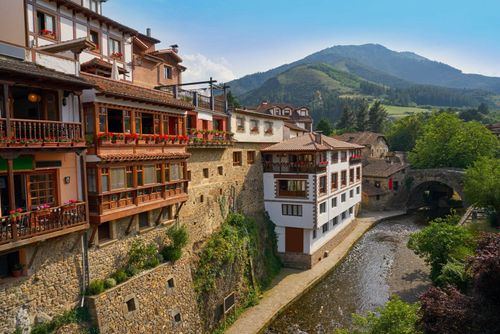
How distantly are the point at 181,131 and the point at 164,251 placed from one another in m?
7.17

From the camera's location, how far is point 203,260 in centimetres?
2397

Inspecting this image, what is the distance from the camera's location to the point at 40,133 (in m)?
13.6

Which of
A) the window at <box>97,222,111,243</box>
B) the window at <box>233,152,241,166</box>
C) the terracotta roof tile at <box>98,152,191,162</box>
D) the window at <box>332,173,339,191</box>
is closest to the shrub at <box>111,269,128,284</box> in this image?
the window at <box>97,222,111,243</box>

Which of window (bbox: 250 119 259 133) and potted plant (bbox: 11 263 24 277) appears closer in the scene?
potted plant (bbox: 11 263 24 277)

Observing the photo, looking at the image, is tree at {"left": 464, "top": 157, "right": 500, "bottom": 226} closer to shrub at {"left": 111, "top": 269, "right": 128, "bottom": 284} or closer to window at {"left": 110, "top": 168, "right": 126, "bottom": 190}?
shrub at {"left": 111, "top": 269, "right": 128, "bottom": 284}

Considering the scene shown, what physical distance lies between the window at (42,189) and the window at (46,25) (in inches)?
383

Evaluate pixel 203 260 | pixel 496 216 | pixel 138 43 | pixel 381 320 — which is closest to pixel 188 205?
pixel 203 260

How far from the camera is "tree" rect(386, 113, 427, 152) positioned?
9256 cm

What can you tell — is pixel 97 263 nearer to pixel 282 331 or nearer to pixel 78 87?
pixel 78 87

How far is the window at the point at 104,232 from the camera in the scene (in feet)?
58.2

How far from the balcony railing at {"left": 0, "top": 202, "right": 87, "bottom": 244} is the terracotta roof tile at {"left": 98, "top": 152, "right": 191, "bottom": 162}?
2400 mm

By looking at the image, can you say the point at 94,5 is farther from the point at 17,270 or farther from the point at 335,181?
the point at 335,181

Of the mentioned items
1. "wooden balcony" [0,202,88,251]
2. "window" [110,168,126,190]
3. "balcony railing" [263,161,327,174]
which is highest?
"window" [110,168,126,190]

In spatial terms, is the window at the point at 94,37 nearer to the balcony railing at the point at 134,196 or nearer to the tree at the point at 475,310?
the balcony railing at the point at 134,196
